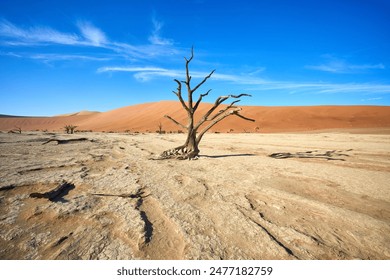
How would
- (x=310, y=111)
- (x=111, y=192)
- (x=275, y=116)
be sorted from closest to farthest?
(x=111, y=192)
(x=275, y=116)
(x=310, y=111)

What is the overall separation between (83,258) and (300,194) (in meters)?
2.52

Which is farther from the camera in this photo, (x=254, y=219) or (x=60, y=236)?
(x=254, y=219)

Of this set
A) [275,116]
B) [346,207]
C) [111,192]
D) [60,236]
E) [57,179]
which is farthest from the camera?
[275,116]

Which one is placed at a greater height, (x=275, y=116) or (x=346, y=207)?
(x=275, y=116)

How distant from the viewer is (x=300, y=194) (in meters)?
2.74

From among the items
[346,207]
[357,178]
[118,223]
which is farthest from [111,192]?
[357,178]

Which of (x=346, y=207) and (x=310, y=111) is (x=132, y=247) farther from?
(x=310, y=111)

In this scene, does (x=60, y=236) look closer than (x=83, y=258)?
No

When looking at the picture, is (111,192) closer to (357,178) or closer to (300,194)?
(300,194)

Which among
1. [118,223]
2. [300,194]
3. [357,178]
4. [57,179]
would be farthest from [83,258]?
[357,178]
